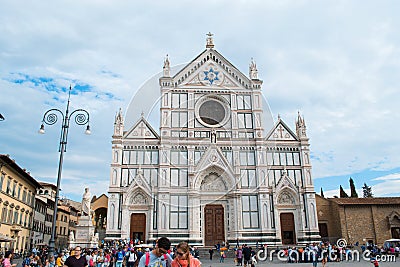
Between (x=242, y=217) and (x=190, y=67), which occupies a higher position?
(x=190, y=67)

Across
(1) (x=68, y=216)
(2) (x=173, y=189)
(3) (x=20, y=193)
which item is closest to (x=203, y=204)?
(2) (x=173, y=189)

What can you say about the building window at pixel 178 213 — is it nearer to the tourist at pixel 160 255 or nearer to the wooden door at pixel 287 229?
the wooden door at pixel 287 229

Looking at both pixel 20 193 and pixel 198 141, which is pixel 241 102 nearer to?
pixel 198 141

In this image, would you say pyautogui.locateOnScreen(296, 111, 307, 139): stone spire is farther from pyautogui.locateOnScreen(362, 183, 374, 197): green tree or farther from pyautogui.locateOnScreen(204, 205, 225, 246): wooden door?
pyautogui.locateOnScreen(362, 183, 374, 197): green tree

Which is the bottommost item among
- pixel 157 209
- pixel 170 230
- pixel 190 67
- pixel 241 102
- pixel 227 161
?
pixel 170 230

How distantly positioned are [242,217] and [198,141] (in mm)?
8451

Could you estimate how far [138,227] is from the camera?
31.2m

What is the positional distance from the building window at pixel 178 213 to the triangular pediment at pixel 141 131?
257 inches

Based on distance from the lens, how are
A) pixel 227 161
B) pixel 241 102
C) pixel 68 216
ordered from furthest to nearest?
pixel 68 216, pixel 241 102, pixel 227 161

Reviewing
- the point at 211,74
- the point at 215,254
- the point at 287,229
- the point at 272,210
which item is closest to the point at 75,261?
the point at 215,254

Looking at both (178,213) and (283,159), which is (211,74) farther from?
(178,213)

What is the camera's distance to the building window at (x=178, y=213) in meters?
31.2

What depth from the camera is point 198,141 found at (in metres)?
33.5

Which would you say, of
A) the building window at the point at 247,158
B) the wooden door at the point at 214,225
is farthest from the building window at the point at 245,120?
the wooden door at the point at 214,225
